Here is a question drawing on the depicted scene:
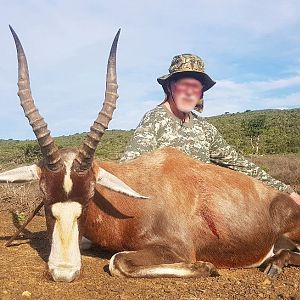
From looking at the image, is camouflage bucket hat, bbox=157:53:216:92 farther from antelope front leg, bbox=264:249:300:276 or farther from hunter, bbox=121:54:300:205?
antelope front leg, bbox=264:249:300:276

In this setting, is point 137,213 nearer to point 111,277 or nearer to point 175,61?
point 111,277

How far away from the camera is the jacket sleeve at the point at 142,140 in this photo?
7949 mm

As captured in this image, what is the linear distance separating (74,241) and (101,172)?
106 cm

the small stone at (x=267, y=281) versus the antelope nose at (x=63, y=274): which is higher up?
the antelope nose at (x=63, y=274)

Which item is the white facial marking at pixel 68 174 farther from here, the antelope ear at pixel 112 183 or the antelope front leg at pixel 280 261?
the antelope front leg at pixel 280 261

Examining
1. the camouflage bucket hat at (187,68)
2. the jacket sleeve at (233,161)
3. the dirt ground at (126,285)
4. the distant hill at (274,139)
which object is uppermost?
the distant hill at (274,139)

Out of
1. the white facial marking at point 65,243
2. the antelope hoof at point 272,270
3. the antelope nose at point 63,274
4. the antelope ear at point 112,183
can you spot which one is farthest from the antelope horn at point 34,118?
the antelope hoof at point 272,270

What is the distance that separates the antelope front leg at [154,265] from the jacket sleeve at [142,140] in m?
2.10

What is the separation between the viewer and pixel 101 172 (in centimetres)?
623

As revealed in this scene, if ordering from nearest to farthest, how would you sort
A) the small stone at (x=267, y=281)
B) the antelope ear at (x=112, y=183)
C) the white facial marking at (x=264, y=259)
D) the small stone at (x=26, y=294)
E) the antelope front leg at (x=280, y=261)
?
the small stone at (x=26, y=294), the small stone at (x=267, y=281), the antelope ear at (x=112, y=183), the antelope front leg at (x=280, y=261), the white facial marking at (x=264, y=259)

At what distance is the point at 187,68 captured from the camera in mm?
9023

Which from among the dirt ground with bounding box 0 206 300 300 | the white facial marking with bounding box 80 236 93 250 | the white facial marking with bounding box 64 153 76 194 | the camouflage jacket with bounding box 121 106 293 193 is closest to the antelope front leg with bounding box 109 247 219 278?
the dirt ground with bounding box 0 206 300 300

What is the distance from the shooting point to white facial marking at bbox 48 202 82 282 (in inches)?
212

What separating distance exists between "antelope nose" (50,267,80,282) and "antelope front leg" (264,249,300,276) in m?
2.54
